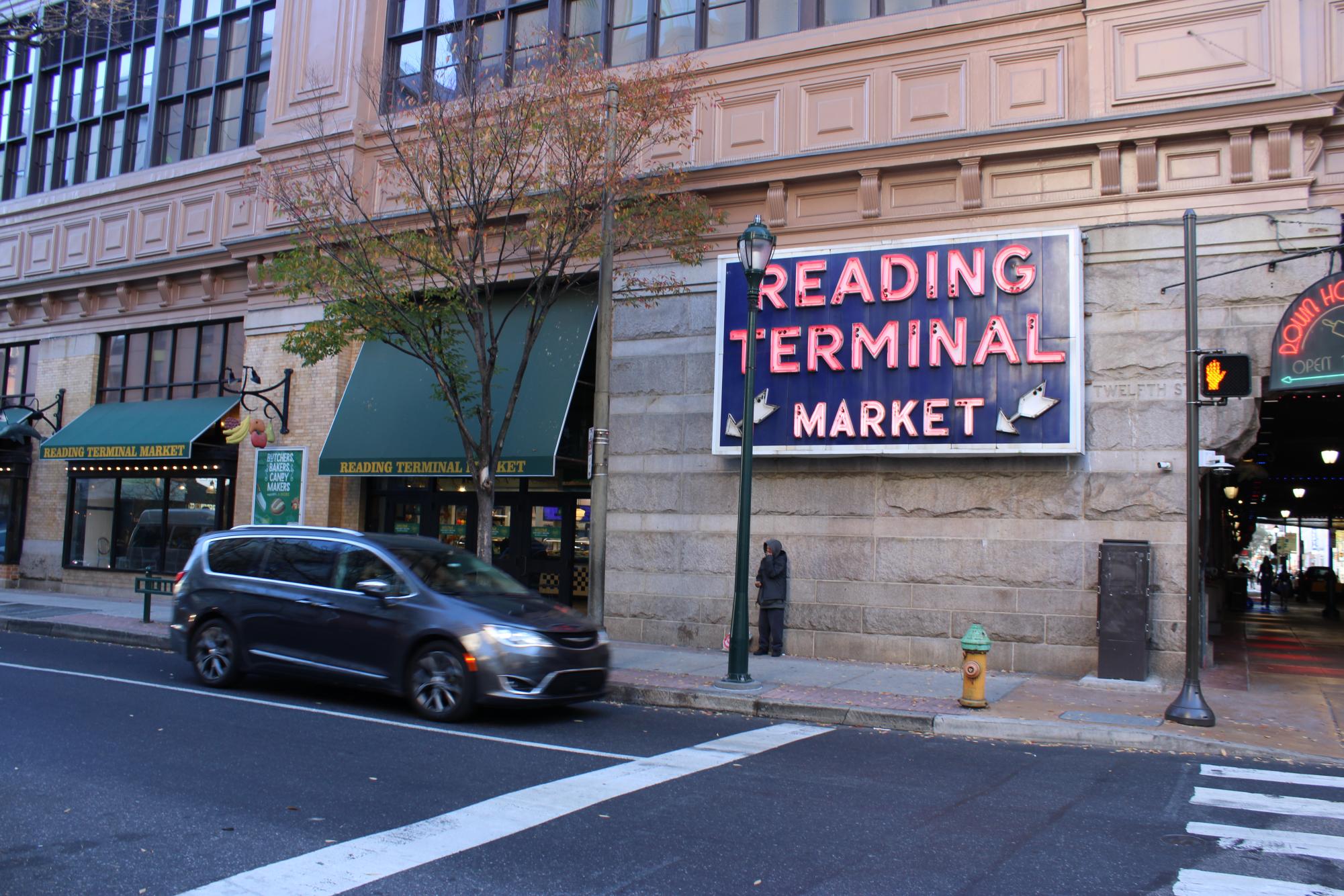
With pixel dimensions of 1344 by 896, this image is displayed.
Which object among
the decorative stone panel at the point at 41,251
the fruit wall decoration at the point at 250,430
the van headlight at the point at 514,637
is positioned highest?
the decorative stone panel at the point at 41,251

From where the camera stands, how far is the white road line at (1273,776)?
7387 mm

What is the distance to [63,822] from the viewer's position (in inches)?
214

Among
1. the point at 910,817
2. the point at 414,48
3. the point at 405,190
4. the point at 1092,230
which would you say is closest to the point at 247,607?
the point at 910,817

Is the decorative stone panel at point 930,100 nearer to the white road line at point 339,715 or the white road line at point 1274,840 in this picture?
the white road line at point 339,715

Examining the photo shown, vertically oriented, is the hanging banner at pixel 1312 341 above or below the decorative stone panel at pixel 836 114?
below

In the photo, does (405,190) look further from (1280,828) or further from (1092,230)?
(1280,828)

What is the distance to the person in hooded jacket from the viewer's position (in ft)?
43.5

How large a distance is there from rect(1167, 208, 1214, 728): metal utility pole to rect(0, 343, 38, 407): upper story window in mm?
23179

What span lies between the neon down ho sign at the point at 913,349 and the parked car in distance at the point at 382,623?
504 centimetres

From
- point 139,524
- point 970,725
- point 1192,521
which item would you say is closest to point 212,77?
point 139,524

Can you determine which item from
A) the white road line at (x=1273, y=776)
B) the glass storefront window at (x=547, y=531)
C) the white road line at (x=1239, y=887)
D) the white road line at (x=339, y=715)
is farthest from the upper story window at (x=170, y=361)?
the white road line at (x=1239, y=887)

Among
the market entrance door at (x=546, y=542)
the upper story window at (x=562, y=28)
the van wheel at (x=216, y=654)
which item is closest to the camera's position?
the van wheel at (x=216, y=654)

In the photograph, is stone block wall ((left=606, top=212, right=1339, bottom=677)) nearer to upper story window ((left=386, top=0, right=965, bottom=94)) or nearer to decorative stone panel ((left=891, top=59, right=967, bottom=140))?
decorative stone panel ((left=891, top=59, right=967, bottom=140))

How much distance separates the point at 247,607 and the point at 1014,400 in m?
9.13
